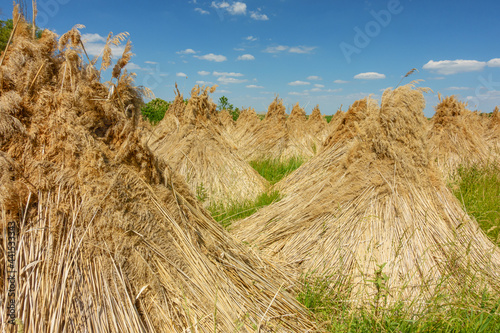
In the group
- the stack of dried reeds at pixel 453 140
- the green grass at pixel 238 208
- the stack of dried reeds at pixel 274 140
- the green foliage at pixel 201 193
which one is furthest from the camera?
the stack of dried reeds at pixel 274 140

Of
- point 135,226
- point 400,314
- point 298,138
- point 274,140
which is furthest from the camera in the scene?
point 298,138

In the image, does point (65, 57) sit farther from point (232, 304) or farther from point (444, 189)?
point (444, 189)

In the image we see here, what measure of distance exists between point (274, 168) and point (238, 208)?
4041mm

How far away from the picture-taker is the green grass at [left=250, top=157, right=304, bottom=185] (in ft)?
28.8

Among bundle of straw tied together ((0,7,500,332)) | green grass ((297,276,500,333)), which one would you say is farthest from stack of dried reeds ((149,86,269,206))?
green grass ((297,276,500,333))

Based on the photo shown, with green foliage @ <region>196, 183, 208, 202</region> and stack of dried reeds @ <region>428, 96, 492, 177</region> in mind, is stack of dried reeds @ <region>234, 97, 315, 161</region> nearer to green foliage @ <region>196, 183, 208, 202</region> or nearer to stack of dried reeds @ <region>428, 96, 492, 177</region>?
stack of dried reeds @ <region>428, 96, 492, 177</region>

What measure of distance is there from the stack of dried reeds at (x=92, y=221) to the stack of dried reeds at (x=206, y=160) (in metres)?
4.10

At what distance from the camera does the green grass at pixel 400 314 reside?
7.11ft

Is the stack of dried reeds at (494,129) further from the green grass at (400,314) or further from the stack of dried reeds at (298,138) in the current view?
the green grass at (400,314)

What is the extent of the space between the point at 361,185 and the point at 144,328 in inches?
113

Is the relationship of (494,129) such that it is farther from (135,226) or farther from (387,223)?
(135,226)

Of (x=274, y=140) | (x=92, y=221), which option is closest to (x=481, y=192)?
(x=92, y=221)

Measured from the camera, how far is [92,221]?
1.82 m

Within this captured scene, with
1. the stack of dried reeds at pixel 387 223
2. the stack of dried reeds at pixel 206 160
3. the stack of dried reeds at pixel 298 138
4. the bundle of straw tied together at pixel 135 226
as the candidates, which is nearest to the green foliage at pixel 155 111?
the stack of dried reeds at pixel 298 138
